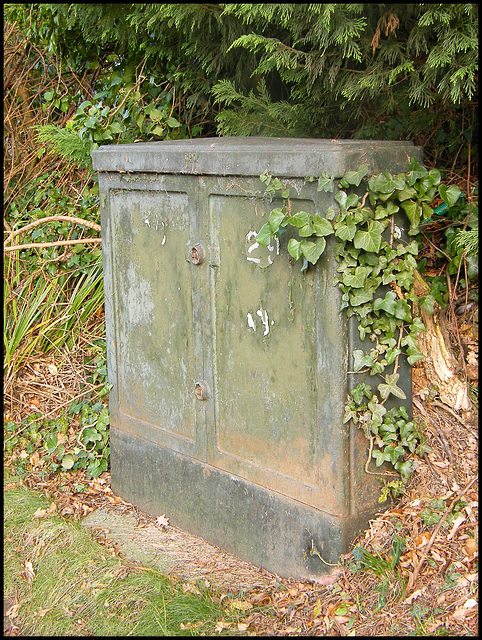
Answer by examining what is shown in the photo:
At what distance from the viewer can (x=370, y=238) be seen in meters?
2.93

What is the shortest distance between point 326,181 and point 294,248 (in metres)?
0.30

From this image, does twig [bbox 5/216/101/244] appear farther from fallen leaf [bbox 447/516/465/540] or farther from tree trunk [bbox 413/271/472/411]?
fallen leaf [bbox 447/516/465/540]

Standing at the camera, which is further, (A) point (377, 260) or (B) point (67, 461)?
(B) point (67, 461)

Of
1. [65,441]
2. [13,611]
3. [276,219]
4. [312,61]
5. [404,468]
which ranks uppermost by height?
[312,61]

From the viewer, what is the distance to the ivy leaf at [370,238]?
2.92 m

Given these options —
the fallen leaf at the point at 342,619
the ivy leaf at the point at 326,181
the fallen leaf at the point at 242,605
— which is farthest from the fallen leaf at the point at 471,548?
the ivy leaf at the point at 326,181

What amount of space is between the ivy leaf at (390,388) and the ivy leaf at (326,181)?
875mm

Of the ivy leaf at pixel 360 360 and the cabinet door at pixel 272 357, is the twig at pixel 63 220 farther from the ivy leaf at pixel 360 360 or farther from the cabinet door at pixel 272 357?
the ivy leaf at pixel 360 360

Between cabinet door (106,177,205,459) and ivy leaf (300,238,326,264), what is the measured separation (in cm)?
89

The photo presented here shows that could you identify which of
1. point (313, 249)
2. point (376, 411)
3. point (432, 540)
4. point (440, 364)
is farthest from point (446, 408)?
point (313, 249)

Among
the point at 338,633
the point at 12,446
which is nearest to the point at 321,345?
the point at 338,633

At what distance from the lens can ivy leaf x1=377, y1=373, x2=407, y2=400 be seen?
3119 millimetres

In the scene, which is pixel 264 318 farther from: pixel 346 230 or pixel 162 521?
pixel 162 521

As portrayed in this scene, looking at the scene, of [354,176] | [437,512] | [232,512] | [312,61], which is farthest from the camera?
[232,512]
